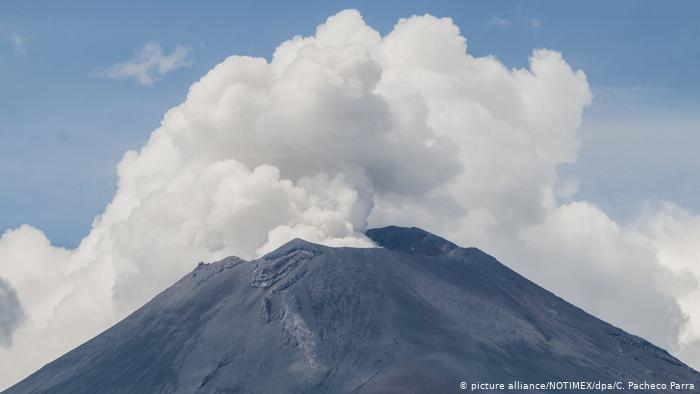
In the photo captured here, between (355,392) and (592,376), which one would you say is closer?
(355,392)

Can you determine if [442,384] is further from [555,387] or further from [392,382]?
[555,387]

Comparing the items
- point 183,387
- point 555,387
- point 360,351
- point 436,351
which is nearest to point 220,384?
point 183,387

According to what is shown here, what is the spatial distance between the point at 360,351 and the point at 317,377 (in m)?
12.4

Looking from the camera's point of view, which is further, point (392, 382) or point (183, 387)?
point (183, 387)

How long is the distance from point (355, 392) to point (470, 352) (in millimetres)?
26498

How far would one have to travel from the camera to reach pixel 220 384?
191 m

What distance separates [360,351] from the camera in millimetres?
196750

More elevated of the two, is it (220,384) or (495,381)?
(220,384)

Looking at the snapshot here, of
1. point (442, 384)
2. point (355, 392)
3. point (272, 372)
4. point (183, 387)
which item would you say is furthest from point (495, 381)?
point (183, 387)

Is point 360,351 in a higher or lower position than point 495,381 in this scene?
higher

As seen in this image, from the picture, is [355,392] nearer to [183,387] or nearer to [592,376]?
[183,387]

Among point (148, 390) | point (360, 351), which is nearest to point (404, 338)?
point (360, 351)

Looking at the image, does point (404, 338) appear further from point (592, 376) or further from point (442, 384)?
point (592, 376)

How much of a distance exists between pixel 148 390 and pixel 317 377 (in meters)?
33.2
